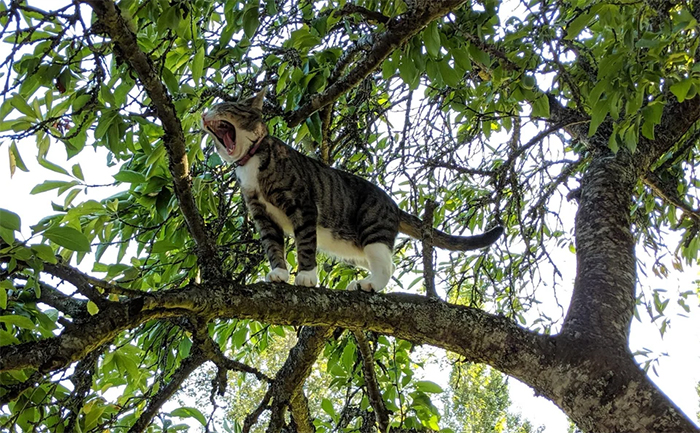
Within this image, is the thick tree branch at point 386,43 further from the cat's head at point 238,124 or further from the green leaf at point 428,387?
the green leaf at point 428,387

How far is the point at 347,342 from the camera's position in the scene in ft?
10.4

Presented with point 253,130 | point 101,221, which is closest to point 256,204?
point 253,130

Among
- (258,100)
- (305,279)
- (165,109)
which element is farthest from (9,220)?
(258,100)

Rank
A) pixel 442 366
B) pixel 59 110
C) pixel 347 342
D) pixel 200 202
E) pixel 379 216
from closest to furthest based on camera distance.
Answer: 1. pixel 59 110
2. pixel 200 202
3. pixel 347 342
4. pixel 379 216
5. pixel 442 366

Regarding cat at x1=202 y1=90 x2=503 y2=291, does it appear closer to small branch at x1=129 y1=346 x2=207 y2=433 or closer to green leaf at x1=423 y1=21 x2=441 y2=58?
small branch at x1=129 y1=346 x2=207 y2=433

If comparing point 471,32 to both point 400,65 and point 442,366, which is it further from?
point 442,366

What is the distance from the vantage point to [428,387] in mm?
2783

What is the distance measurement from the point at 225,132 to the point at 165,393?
163cm

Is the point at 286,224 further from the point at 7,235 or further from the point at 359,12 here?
the point at 7,235

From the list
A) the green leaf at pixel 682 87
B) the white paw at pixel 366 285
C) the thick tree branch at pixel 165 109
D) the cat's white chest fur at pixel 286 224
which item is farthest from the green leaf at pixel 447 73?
the cat's white chest fur at pixel 286 224

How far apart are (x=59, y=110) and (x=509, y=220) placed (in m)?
3.00

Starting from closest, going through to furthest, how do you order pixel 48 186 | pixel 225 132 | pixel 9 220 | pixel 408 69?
pixel 9 220
pixel 48 186
pixel 408 69
pixel 225 132

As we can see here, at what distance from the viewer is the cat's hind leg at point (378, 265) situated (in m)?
3.14

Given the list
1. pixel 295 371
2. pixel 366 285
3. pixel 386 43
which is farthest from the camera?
pixel 366 285
